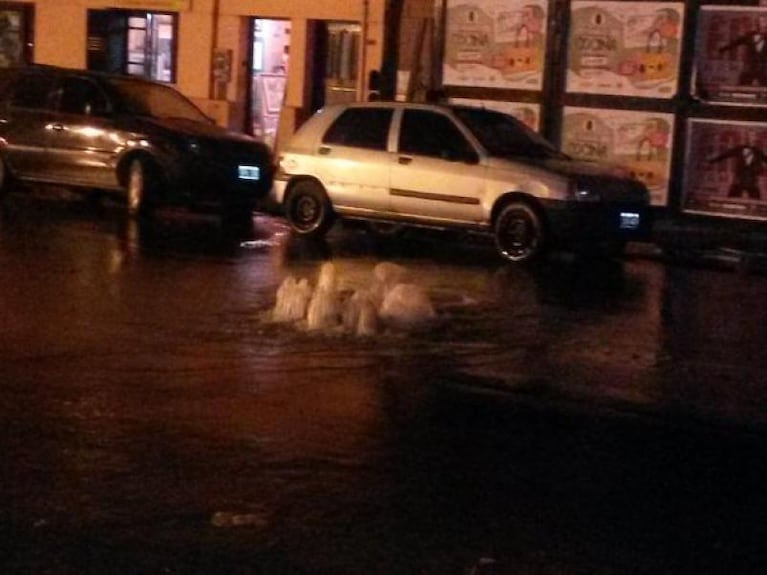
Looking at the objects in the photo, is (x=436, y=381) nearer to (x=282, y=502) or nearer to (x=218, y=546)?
(x=282, y=502)

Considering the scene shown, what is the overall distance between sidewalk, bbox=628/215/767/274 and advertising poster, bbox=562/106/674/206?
66 cm

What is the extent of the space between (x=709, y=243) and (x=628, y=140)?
290 cm

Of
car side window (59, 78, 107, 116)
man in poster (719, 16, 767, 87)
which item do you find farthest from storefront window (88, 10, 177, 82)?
man in poster (719, 16, 767, 87)

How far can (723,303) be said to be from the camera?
631 inches

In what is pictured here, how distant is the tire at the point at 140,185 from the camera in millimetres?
21297

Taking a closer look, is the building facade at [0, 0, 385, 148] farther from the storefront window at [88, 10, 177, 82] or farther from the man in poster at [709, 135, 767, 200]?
the man in poster at [709, 135, 767, 200]

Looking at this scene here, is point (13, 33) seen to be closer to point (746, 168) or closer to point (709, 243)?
point (746, 168)

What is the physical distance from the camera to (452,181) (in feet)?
62.0

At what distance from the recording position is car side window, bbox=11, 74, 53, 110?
22.4m

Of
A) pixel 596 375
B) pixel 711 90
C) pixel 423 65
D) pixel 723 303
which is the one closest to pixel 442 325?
pixel 596 375

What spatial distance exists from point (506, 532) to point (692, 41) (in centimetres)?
1656

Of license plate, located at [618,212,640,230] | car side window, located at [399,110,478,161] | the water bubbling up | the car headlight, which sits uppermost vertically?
car side window, located at [399,110,478,161]

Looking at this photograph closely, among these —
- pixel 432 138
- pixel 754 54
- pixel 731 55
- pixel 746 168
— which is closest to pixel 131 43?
pixel 731 55

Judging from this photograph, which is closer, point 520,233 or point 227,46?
point 520,233
